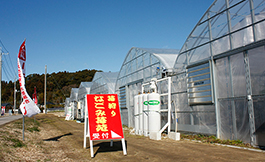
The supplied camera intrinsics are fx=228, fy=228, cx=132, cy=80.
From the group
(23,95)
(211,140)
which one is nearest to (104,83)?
(23,95)

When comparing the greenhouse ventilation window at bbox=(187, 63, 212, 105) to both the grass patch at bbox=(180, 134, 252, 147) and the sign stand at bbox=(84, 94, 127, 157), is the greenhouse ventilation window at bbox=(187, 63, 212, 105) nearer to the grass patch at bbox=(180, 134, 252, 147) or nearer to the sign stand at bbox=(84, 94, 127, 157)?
the grass patch at bbox=(180, 134, 252, 147)

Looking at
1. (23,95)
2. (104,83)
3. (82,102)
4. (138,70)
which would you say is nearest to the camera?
(23,95)

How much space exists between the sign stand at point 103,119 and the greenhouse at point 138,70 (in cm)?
637

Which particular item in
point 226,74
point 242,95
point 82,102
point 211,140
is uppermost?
point 226,74

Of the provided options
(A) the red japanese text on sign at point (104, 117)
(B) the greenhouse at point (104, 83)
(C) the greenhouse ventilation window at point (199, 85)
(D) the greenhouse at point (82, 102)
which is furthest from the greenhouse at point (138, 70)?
(D) the greenhouse at point (82, 102)

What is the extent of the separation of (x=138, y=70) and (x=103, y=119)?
415 inches

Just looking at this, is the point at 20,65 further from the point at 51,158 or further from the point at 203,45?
the point at 203,45

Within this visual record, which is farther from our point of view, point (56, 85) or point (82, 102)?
point (56, 85)

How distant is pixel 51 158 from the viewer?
8.27 m

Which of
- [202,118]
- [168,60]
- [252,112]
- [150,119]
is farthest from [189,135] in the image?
[168,60]

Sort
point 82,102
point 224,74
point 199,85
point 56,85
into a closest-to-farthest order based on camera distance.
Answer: point 224,74 → point 199,85 → point 82,102 → point 56,85

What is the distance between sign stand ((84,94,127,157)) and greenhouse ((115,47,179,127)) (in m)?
6.37

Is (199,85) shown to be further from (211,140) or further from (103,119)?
(103,119)

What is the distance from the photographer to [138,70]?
19.1 metres
